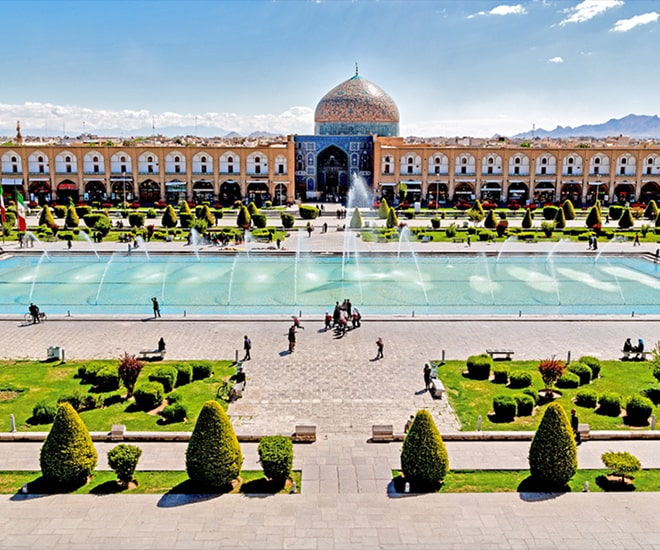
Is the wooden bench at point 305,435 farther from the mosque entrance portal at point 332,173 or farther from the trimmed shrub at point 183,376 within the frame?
the mosque entrance portal at point 332,173

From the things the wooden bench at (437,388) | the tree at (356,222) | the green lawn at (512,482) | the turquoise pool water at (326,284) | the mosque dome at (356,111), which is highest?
the mosque dome at (356,111)

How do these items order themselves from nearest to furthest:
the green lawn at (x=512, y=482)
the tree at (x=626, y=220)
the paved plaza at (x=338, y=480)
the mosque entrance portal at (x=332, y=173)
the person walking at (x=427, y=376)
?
1. the paved plaza at (x=338, y=480)
2. the green lawn at (x=512, y=482)
3. the person walking at (x=427, y=376)
4. the tree at (x=626, y=220)
5. the mosque entrance portal at (x=332, y=173)

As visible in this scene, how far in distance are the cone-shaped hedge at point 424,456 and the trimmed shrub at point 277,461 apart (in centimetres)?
152

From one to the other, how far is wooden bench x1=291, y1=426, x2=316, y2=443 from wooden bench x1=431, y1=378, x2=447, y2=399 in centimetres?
281

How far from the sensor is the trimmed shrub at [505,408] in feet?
35.4

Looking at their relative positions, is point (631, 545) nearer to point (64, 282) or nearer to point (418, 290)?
point (418, 290)

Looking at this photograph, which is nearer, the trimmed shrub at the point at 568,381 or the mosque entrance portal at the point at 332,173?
the trimmed shrub at the point at 568,381

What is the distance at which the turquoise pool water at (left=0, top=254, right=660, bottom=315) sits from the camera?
63.4ft

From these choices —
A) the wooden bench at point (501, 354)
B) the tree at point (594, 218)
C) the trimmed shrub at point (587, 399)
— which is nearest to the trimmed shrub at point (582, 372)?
the trimmed shrub at point (587, 399)

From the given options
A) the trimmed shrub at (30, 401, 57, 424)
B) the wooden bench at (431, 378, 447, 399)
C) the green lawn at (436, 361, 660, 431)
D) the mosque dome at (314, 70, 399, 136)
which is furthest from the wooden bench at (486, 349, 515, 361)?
the mosque dome at (314, 70, 399, 136)

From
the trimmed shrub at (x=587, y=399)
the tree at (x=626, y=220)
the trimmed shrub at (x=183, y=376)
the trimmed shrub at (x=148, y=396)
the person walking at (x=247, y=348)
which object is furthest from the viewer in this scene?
the tree at (x=626, y=220)

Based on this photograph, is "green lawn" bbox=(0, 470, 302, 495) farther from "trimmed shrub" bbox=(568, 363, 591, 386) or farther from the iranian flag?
the iranian flag

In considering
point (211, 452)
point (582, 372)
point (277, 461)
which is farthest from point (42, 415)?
point (582, 372)

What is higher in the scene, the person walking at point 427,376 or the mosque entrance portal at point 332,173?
the mosque entrance portal at point 332,173
